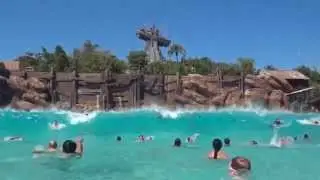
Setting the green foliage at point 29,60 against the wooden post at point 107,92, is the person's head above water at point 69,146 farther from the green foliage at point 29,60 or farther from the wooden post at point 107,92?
the green foliage at point 29,60

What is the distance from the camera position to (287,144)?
19047mm

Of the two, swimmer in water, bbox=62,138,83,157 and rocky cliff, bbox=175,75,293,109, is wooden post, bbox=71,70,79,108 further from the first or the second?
swimmer in water, bbox=62,138,83,157

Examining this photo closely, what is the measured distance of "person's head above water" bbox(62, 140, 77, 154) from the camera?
37.7ft

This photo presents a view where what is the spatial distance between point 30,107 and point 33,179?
133 feet

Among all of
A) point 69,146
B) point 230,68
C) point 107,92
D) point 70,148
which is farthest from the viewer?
point 230,68

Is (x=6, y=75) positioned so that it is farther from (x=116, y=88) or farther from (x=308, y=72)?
(x=308, y=72)

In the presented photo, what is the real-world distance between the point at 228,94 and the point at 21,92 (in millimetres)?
22607

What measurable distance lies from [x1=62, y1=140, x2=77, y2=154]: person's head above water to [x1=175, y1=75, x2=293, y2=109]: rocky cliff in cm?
4261

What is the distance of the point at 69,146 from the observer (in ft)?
37.8

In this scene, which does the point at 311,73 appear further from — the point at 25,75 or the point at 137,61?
the point at 25,75

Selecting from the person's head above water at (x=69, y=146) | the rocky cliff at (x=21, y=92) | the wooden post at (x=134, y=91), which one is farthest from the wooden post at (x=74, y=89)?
the person's head above water at (x=69, y=146)

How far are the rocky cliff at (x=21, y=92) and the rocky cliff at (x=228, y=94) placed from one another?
15.3m

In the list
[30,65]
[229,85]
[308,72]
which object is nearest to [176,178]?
[229,85]

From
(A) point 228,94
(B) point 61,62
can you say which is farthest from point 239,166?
(B) point 61,62
